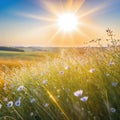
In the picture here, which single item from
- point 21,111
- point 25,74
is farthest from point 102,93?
point 25,74

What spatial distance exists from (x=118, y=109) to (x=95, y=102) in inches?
15.6

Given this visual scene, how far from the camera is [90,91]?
323 centimetres

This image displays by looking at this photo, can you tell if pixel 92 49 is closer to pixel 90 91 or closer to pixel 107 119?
pixel 90 91

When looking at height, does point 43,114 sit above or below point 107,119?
above

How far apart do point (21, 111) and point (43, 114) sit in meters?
0.75

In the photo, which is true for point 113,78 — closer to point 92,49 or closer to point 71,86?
point 71,86

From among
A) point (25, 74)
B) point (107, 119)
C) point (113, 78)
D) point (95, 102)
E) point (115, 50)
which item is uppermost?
point (25, 74)

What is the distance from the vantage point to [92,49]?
168 inches

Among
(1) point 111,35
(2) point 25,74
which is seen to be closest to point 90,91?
(1) point 111,35

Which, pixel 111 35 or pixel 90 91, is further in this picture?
pixel 111 35

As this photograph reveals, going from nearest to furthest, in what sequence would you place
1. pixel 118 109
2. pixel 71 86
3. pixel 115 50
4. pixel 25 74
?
pixel 118 109, pixel 71 86, pixel 115 50, pixel 25 74

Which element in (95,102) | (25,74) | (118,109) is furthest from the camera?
(25,74)

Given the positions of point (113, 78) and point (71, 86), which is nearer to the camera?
point (113, 78)

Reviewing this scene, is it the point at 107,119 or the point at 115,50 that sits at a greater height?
the point at 115,50
